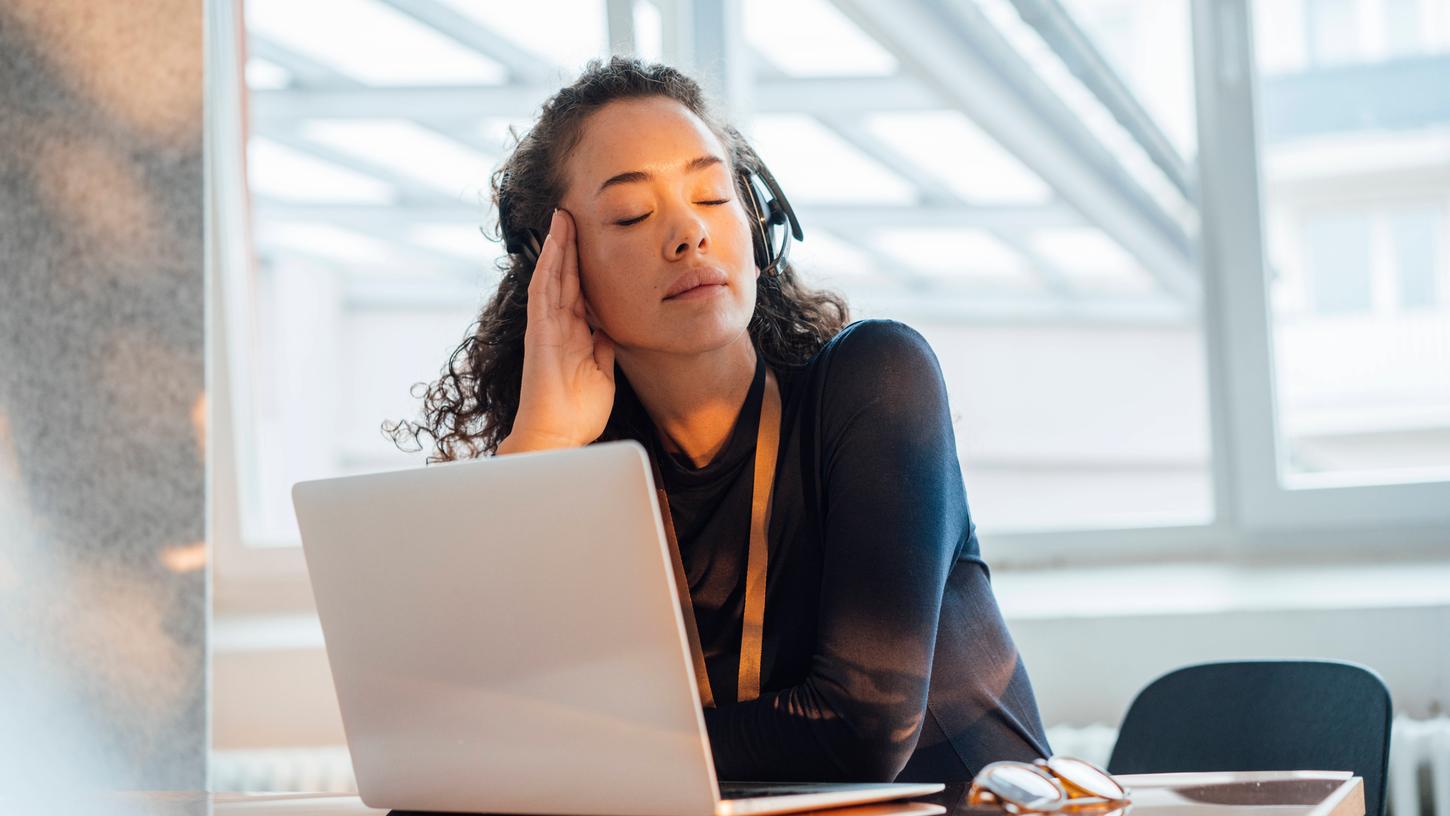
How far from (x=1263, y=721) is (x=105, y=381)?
1582 mm

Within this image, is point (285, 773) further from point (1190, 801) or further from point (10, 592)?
point (1190, 801)

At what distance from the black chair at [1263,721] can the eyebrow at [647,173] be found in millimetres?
851

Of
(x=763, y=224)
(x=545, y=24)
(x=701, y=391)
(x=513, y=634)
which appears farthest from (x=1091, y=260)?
(x=513, y=634)

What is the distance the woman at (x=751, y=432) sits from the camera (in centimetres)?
120

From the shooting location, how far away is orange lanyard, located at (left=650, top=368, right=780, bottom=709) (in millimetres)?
1388

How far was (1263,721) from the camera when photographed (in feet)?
5.35

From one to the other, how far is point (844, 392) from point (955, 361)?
1644 mm

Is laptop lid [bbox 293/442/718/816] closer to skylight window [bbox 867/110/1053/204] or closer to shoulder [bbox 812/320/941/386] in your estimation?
shoulder [bbox 812/320/941/386]

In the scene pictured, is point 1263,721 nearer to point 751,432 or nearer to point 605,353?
point 751,432

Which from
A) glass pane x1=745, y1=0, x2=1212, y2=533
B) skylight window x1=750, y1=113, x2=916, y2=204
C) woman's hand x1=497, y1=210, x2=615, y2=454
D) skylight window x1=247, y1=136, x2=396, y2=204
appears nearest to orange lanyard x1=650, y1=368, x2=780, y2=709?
woman's hand x1=497, y1=210, x2=615, y2=454

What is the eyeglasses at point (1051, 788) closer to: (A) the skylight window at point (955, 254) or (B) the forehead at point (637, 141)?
(B) the forehead at point (637, 141)

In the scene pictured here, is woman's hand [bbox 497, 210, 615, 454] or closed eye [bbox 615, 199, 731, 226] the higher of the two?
closed eye [bbox 615, 199, 731, 226]

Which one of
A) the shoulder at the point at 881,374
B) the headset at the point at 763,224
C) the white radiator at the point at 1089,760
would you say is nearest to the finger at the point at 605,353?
the headset at the point at 763,224

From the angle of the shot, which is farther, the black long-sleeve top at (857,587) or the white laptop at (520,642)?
the black long-sleeve top at (857,587)
